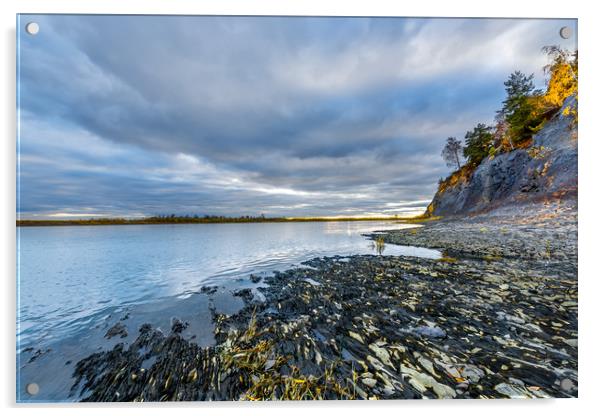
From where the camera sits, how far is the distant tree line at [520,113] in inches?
169

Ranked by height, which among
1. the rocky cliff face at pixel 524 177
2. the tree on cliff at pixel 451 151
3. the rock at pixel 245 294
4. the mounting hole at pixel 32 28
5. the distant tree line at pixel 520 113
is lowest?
the rock at pixel 245 294

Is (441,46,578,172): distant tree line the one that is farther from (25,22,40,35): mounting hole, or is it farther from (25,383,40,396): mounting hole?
(25,383,40,396): mounting hole

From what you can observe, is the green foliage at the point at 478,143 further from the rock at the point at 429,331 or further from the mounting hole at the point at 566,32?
the rock at the point at 429,331

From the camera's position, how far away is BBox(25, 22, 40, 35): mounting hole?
12.7 feet

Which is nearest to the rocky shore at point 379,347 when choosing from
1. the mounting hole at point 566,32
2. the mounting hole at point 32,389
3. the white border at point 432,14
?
the white border at point 432,14

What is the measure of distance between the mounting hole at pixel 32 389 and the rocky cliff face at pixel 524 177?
11.1 m

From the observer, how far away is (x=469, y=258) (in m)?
7.00

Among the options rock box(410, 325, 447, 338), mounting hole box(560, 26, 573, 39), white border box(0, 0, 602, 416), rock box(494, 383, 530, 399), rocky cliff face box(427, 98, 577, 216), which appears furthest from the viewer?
rocky cliff face box(427, 98, 577, 216)

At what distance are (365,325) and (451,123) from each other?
6.53 meters

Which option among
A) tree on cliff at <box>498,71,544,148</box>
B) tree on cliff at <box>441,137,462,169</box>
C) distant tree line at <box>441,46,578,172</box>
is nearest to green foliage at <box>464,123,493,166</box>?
distant tree line at <box>441,46,578,172</box>

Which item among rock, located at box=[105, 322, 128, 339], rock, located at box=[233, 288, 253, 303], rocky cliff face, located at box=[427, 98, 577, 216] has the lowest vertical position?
rock, located at box=[105, 322, 128, 339]

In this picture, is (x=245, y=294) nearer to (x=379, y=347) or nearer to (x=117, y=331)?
(x=117, y=331)

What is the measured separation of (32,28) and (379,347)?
9.06 m
